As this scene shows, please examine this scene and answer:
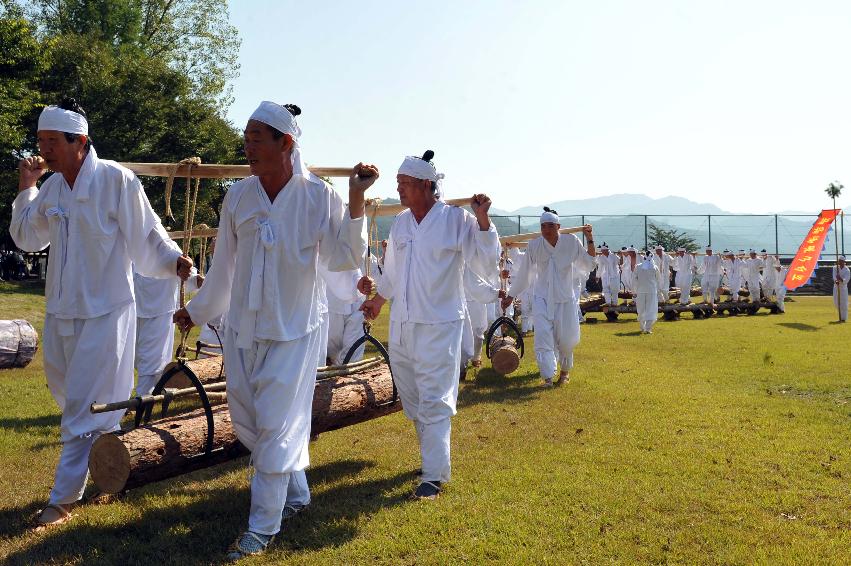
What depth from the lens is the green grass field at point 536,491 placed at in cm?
404

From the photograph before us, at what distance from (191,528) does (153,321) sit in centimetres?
364

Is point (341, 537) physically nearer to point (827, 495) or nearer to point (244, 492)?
point (244, 492)

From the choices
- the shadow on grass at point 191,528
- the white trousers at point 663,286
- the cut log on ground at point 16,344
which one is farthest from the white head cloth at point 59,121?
the white trousers at point 663,286

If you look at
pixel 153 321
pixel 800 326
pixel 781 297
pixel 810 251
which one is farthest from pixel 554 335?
A: pixel 781 297

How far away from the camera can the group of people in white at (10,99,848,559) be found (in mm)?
4055

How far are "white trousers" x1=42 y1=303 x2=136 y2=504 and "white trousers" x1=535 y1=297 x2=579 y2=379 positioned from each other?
6.01m

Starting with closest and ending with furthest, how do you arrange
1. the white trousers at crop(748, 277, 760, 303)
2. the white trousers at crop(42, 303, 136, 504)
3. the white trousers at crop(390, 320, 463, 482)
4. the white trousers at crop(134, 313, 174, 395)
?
1. the white trousers at crop(42, 303, 136, 504)
2. the white trousers at crop(390, 320, 463, 482)
3. the white trousers at crop(134, 313, 174, 395)
4. the white trousers at crop(748, 277, 760, 303)

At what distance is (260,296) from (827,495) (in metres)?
3.78

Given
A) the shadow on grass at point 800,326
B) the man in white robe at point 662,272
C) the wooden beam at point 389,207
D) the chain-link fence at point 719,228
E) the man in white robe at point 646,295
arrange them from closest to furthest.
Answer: the wooden beam at point 389,207 < the man in white robe at point 646,295 < the shadow on grass at point 800,326 < the man in white robe at point 662,272 < the chain-link fence at point 719,228

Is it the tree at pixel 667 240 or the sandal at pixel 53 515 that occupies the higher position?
the tree at pixel 667 240

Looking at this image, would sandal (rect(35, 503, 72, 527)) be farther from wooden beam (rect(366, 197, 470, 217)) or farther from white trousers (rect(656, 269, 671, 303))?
white trousers (rect(656, 269, 671, 303))

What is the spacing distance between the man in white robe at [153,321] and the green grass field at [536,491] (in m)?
1.00

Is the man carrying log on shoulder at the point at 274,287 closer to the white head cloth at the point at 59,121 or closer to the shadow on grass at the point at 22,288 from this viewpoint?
the white head cloth at the point at 59,121

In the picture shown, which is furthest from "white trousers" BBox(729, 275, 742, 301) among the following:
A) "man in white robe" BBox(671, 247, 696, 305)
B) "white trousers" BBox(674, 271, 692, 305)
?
"white trousers" BBox(674, 271, 692, 305)
